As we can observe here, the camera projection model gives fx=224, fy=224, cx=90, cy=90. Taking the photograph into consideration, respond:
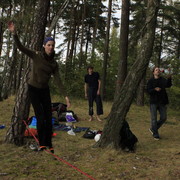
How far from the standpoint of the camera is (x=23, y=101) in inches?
240

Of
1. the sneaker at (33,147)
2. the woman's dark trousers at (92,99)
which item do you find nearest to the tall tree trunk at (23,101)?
the sneaker at (33,147)

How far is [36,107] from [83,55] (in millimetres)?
20210

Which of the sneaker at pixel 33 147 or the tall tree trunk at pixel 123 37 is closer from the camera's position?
the sneaker at pixel 33 147

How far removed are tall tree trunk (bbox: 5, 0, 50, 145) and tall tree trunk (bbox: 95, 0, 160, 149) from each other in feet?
7.13

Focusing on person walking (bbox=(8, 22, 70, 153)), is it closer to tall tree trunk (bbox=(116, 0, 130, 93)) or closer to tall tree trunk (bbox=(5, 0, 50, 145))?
tall tree trunk (bbox=(5, 0, 50, 145))

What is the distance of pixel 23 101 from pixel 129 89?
2857mm

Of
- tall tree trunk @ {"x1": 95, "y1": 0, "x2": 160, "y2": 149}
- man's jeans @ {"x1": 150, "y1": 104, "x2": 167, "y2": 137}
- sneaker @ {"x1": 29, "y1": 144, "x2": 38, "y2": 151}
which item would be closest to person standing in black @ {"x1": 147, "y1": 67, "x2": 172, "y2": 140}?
man's jeans @ {"x1": 150, "y1": 104, "x2": 167, "y2": 137}

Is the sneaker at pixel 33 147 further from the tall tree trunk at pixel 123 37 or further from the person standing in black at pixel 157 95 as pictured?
the tall tree trunk at pixel 123 37

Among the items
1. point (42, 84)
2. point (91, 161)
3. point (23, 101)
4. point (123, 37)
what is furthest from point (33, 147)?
point (123, 37)

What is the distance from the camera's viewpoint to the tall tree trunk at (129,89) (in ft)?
18.1

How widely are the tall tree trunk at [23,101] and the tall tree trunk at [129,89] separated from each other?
217cm

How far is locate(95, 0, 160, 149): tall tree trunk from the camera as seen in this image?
550 cm

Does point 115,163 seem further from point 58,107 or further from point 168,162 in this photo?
point 58,107

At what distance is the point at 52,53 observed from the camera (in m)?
4.25
